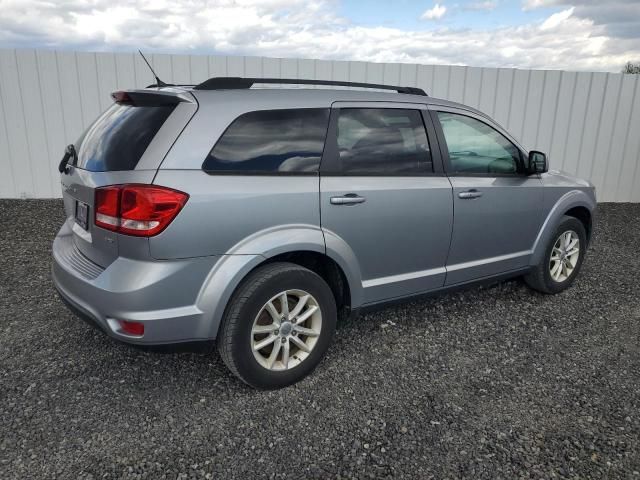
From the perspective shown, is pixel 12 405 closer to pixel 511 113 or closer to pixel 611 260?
pixel 611 260

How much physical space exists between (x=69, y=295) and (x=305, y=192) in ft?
4.71

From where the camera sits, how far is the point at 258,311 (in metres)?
2.78

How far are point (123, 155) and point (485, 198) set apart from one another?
248 cm

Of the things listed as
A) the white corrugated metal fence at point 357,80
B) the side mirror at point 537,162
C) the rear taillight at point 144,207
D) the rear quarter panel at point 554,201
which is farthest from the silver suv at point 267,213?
the white corrugated metal fence at point 357,80

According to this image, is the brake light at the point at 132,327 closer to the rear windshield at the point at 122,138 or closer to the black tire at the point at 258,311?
the black tire at the point at 258,311

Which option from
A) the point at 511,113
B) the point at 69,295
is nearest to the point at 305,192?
the point at 69,295

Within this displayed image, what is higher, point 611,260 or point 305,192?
point 305,192

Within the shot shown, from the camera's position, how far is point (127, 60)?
760cm

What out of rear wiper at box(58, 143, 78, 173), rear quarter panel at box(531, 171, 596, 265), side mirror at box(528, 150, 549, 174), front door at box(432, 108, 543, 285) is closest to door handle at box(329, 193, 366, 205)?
front door at box(432, 108, 543, 285)

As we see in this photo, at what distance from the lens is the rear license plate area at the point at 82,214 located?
2.75 meters

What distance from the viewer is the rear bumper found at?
97.7 inches

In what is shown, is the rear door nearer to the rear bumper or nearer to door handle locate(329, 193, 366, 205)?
door handle locate(329, 193, 366, 205)

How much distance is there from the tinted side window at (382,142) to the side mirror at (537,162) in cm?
103

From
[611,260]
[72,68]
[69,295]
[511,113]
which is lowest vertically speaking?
[611,260]
